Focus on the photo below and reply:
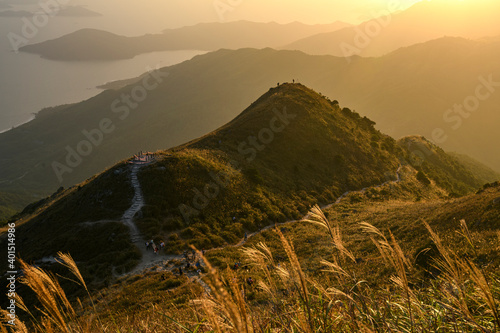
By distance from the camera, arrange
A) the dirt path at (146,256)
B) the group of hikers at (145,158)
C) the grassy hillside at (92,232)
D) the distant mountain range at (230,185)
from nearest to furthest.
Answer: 1. the dirt path at (146,256)
2. the grassy hillside at (92,232)
3. the distant mountain range at (230,185)
4. the group of hikers at (145,158)

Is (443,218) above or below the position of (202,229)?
below

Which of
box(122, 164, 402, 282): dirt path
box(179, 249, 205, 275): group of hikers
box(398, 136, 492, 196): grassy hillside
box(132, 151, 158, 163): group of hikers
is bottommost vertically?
box(398, 136, 492, 196): grassy hillside

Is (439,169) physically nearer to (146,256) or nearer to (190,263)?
(190,263)

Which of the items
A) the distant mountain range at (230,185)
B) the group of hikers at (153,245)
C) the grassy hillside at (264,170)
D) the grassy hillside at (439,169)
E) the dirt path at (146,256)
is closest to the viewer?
the dirt path at (146,256)

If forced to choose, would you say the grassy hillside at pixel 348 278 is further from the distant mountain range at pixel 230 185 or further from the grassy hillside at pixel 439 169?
the grassy hillside at pixel 439 169

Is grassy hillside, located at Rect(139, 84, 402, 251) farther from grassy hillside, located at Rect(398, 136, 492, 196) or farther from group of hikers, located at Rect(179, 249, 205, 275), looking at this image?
grassy hillside, located at Rect(398, 136, 492, 196)

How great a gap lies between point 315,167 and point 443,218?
28.2m

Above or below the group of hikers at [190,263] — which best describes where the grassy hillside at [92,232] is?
above

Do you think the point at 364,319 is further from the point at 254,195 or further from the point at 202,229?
the point at 254,195

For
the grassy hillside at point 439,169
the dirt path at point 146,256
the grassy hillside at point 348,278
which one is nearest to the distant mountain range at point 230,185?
the dirt path at point 146,256

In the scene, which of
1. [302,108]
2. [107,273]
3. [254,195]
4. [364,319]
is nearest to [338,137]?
[302,108]

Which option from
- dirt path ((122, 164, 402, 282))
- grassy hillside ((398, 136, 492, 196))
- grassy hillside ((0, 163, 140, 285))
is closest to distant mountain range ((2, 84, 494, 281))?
grassy hillside ((0, 163, 140, 285))

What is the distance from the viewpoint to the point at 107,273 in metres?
22.6

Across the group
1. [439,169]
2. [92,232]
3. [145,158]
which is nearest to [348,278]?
[92,232]
